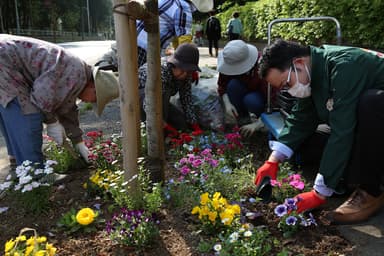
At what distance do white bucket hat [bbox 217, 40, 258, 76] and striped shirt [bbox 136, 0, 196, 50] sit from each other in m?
0.65

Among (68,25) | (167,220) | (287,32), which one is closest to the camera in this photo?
(167,220)

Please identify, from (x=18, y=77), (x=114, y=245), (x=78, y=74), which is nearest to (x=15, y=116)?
(x=18, y=77)

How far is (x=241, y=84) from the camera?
12.5ft

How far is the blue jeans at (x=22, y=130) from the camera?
103 inches

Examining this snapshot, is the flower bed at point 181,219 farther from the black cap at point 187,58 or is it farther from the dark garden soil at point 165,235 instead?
the black cap at point 187,58

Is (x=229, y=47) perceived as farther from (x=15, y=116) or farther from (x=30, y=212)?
(x=30, y=212)

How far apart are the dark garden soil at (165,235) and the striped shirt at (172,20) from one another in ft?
6.69

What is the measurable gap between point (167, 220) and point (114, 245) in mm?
349

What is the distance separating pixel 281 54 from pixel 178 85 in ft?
5.85

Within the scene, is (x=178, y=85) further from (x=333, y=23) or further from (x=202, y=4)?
(x=333, y=23)

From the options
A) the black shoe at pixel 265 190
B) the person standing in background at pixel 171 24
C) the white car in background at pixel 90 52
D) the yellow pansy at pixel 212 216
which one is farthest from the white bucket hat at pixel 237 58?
the white car in background at pixel 90 52

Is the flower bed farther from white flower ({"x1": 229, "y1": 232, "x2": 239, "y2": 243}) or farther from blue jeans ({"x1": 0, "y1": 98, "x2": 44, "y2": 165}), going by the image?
blue jeans ({"x1": 0, "y1": 98, "x2": 44, "y2": 165})

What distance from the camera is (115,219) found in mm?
2049

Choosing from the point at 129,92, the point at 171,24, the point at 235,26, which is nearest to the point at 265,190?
the point at 129,92
